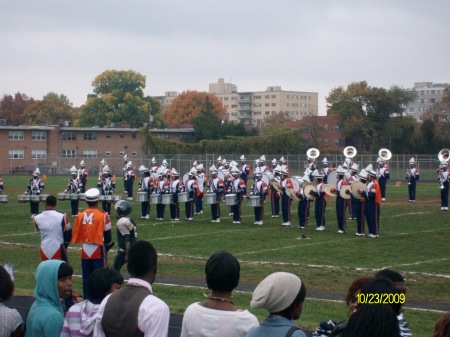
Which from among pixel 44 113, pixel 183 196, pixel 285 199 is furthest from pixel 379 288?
pixel 44 113

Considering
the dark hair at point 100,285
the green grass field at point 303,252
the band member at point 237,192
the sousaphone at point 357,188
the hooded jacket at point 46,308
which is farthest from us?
the band member at point 237,192

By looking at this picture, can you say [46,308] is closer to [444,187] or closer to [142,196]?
[142,196]

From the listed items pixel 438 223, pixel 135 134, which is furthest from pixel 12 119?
pixel 438 223

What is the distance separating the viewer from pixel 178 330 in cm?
1118

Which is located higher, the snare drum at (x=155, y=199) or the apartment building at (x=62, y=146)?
the apartment building at (x=62, y=146)

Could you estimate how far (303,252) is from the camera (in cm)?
2119

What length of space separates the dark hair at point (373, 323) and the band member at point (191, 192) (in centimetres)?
2657

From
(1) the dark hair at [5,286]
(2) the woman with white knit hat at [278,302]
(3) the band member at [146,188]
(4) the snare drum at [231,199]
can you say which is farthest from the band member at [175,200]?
(2) the woman with white knit hat at [278,302]

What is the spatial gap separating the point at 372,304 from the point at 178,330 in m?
6.95

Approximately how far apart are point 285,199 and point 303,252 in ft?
25.0

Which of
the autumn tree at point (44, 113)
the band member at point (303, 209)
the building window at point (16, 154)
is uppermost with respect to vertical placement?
the autumn tree at point (44, 113)

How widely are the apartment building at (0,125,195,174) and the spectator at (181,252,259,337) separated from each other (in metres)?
69.3

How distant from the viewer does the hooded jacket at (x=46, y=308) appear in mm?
6570

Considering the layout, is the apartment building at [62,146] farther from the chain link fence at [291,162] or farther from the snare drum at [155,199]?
the snare drum at [155,199]
